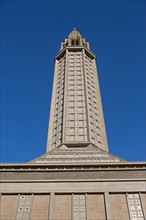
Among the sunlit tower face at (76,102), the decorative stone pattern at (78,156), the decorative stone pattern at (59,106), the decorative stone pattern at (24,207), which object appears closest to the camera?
the decorative stone pattern at (24,207)

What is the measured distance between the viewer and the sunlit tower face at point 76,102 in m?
31.8

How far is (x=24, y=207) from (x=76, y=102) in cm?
1864

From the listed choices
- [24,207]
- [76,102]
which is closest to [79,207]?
[24,207]

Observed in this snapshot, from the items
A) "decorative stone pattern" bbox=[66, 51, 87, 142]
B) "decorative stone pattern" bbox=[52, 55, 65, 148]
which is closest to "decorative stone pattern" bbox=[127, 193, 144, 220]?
"decorative stone pattern" bbox=[66, 51, 87, 142]

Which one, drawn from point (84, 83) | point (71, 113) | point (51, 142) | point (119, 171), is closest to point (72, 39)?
point (84, 83)

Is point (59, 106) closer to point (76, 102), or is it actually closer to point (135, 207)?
point (76, 102)

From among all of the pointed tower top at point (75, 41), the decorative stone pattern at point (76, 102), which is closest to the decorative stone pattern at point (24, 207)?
the decorative stone pattern at point (76, 102)

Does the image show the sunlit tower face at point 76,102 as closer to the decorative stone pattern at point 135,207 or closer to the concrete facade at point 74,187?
the concrete facade at point 74,187

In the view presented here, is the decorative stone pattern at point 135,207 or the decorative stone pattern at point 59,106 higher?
the decorative stone pattern at point 59,106

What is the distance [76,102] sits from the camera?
35938 millimetres

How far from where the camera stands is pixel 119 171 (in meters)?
21.8

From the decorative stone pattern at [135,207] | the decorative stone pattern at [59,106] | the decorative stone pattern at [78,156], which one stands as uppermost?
the decorative stone pattern at [59,106]

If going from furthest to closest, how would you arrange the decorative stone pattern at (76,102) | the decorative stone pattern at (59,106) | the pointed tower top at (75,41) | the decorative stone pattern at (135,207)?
the pointed tower top at (75,41), the decorative stone pattern at (59,106), the decorative stone pattern at (76,102), the decorative stone pattern at (135,207)

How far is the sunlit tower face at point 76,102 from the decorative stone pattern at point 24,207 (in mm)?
10099
